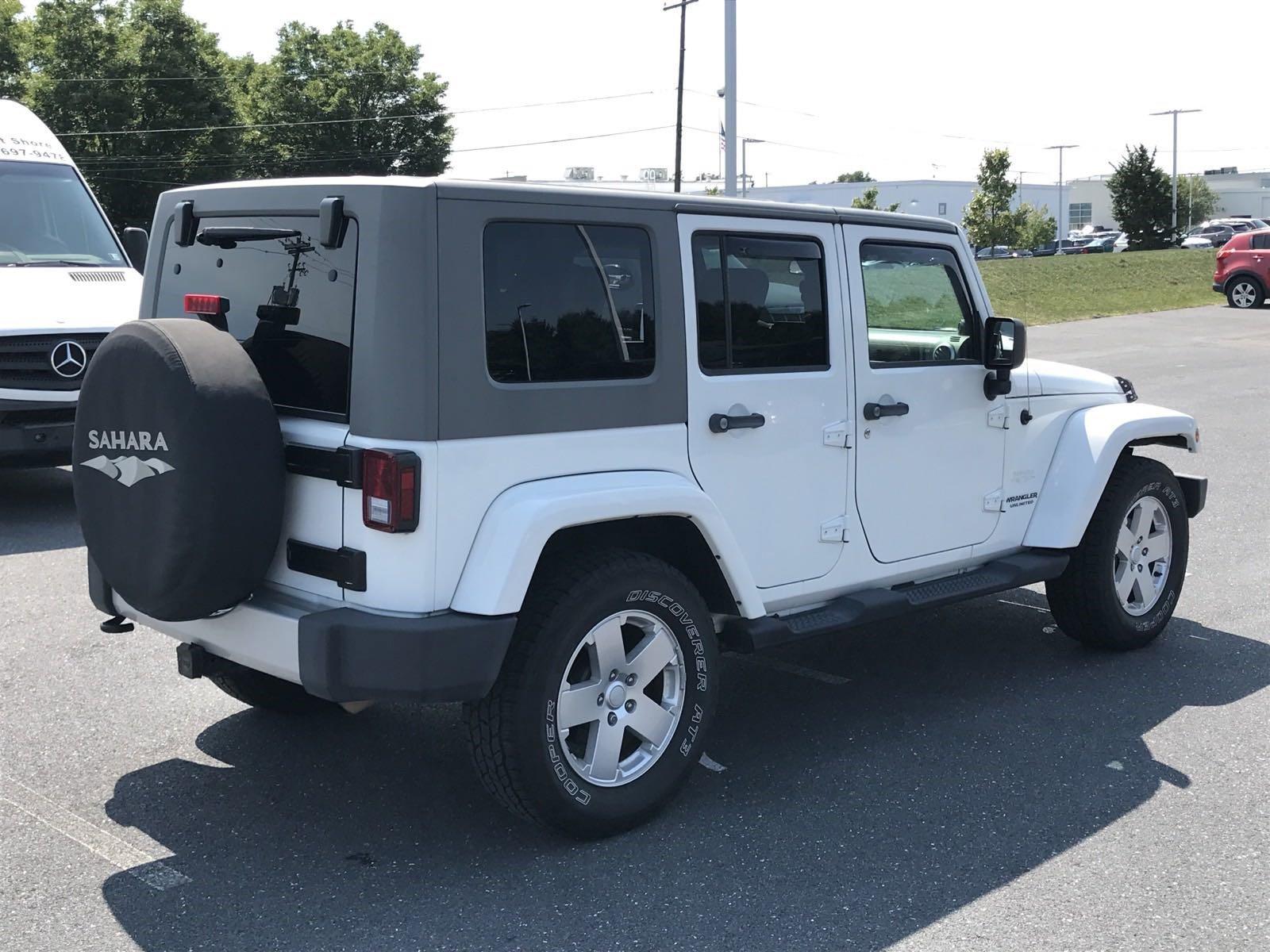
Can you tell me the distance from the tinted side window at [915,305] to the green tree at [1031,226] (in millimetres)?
66048

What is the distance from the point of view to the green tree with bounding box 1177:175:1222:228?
322 feet

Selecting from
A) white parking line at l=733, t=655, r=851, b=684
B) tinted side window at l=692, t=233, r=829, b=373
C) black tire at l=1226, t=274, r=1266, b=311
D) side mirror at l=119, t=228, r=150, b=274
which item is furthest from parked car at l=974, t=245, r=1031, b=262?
tinted side window at l=692, t=233, r=829, b=373

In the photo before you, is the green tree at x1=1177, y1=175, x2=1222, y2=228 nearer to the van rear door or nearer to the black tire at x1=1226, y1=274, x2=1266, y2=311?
the black tire at x1=1226, y1=274, x2=1266, y2=311

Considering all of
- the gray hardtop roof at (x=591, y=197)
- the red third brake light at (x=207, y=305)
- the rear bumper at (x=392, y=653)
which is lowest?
the rear bumper at (x=392, y=653)

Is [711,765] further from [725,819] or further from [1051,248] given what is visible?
[1051,248]

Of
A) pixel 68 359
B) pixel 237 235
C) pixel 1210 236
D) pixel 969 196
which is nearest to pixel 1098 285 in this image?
pixel 68 359

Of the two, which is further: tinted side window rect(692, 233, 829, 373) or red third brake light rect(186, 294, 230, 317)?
tinted side window rect(692, 233, 829, 373)

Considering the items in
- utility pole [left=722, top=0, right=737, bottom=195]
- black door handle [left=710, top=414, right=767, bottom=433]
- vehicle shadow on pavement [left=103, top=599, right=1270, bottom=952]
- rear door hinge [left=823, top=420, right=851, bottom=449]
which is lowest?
vehicle shadow on pavement [left=103, top=599, right=1270, bottom=952]

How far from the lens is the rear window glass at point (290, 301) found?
3.83m

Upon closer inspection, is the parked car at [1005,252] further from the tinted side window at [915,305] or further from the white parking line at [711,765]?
the white parking line at [711,765]

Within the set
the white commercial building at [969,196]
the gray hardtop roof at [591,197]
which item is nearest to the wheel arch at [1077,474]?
the gray hardtop roof at [591,197]

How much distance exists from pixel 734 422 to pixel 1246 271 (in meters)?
28.8

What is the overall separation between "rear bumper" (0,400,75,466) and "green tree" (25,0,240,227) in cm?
5137

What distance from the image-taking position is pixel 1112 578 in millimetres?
5773
